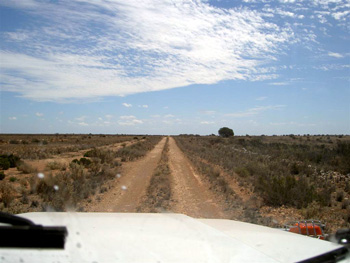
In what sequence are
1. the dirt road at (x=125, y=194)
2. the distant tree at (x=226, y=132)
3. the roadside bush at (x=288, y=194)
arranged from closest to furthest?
1. the dirt road at (x=125, y=194)
2. the roadside bush at (x=288, y=194)
3. the distant tree at (x=226, y=132)

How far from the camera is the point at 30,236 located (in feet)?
7.47

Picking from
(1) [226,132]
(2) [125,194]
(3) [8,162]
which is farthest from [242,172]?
(1) [226,132]

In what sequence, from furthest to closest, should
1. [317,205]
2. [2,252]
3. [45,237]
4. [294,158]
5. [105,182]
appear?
[294,158], [105,182], [317,205], [45,237], [2,252]

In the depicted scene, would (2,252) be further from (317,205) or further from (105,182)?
(105,182)

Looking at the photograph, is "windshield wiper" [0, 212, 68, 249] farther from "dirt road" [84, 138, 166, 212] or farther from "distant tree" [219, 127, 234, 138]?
"distant tree" [219, 127, 234, 138]

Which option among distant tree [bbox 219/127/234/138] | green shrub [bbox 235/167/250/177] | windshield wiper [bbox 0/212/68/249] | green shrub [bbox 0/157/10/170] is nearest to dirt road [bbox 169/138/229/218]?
green shrub [bbox 235/167/250/177]

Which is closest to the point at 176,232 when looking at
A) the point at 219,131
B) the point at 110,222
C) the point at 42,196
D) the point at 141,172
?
the point at 110,222

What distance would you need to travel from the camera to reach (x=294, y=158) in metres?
25.9

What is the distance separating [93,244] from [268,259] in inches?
55.3

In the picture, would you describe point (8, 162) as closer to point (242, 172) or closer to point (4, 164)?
point (4, 164)

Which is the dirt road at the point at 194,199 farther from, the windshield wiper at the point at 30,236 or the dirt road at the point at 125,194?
the windshield wiper at the point at 30,236

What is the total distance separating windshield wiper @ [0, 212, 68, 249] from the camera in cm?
224

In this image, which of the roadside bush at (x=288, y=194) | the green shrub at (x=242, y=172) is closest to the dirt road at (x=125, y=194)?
the roadside bush at (x=288, y=194)

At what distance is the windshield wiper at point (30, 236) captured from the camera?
7.34 ft
